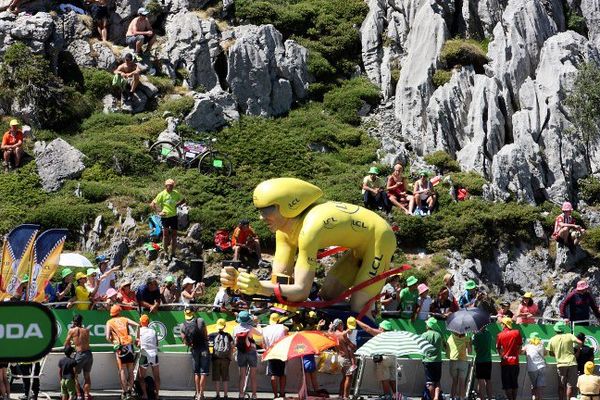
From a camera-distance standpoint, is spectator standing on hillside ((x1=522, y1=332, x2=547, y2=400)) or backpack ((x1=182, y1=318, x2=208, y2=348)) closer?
backpack ((x1=182, y1=318, x2=208, y2=348))

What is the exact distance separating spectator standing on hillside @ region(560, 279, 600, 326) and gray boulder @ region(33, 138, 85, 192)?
537 inches

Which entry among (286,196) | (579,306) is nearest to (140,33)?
(286,196)

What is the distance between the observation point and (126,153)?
3189 cm

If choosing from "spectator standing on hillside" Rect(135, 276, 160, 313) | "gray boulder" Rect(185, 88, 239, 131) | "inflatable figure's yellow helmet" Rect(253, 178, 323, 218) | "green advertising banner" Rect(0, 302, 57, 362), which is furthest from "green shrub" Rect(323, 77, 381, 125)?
"green advertising banner" Rect(0, 302, 57, 362)

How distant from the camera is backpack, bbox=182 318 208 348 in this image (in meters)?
19.6

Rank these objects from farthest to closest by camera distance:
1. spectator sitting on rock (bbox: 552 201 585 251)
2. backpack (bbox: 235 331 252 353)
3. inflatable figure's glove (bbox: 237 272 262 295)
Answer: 1. spectator sitting on rock (bbox: 552 201 585 251)
2. inflatable figure's glove (bbox: 237 272 262 295)
3. backpack (bbox: 235 331 252 353)

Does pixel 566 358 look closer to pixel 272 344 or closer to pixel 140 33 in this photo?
pixel 272 344

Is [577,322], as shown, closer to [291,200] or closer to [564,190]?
[291,200]

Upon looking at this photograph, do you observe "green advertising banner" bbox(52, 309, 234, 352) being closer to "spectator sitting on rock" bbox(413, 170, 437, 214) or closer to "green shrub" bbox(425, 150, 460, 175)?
"spectator sitting on rock" bbox(413, 170, 437, 214)

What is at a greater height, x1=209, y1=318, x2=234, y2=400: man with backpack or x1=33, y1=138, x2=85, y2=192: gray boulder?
x1=33, y1=138, x2=85, y2=192: gray boulder

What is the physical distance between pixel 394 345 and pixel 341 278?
9.60 ft

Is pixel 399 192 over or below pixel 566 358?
over

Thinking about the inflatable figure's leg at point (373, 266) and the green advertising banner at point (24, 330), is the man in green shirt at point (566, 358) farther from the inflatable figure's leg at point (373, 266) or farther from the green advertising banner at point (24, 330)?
the green advertising banner at point (24, 330)

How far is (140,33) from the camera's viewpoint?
36.1 metres
